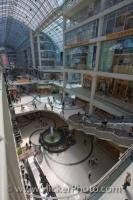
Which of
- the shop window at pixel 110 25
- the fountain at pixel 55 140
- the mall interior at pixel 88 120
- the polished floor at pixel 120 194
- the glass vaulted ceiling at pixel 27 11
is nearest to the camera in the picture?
the polished floor at pixel 120 194

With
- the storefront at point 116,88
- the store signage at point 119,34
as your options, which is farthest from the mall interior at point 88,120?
the storefront at point 116,88

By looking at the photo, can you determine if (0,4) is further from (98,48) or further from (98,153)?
(98,153)

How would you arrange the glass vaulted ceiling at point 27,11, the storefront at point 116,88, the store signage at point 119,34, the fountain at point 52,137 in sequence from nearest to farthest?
the store signage at point 119,34
the storefront at point 116,88
the fountain at point 52,137
the glass vaulted ceiling at point 27,11

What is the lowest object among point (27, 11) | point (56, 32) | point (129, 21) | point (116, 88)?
Answer: point (116, 88)

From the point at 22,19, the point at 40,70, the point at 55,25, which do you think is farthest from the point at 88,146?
the point at 22,19

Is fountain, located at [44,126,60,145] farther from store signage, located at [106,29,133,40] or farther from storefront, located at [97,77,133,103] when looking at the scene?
store signage, located at [106,29,133,40]

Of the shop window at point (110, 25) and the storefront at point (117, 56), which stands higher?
the shop window at point (110, 25)

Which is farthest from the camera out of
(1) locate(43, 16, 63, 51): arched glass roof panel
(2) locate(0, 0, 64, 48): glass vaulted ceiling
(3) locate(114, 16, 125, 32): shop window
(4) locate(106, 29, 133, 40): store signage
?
(1) locate(43, 16, 63, 51): arched glass roof panel

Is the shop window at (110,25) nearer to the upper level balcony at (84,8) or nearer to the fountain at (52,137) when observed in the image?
the upper level balcony at (84,8)

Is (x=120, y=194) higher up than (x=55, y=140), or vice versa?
(x=120, y=194)

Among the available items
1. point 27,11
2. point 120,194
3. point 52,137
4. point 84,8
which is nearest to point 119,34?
point 84,8

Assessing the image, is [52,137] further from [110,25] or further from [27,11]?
[27,11]

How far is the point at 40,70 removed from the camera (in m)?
42.1

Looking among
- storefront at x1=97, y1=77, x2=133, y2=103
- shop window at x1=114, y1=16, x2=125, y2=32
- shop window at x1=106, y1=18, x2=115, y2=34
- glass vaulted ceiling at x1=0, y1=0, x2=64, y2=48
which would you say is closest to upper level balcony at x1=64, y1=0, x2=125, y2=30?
shop window at x1=106, y1=18, x2=115, y2=34
